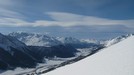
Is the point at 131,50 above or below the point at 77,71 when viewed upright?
above

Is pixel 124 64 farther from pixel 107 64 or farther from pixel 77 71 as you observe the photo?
pixel 77 71

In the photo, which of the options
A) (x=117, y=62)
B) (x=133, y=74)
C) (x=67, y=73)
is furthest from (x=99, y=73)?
(x=67, y=73)

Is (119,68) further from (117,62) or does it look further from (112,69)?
(117,62)

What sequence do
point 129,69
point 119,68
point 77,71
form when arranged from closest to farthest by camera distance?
point 129,69, point 119,68, point 77,71

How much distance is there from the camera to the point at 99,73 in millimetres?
23688

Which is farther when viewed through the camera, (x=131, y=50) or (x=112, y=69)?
(x=131, y=50)

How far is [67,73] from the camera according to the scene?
29.6 metres

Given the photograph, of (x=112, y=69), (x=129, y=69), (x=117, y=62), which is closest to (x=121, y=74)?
(x=129, y=69)

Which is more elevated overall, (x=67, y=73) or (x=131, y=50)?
(x=131, y=50)

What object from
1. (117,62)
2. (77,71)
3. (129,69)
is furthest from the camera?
(77,71)

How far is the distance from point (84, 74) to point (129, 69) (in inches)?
231

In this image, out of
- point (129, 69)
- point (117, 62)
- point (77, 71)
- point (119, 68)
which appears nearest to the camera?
point (129, 69)

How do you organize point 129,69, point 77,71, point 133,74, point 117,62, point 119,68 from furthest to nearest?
point 77,71 < point 117,62 < point 119,68 < point 129,69 < point 133,74

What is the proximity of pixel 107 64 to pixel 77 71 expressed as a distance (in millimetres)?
4214
